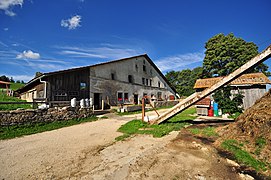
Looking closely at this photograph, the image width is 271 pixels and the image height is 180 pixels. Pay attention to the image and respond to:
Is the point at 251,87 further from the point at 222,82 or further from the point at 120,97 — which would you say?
the point at 120,97

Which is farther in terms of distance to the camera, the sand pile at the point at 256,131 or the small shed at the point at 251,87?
the small shed at the point at 251,87

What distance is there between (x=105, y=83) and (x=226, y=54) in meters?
24.7

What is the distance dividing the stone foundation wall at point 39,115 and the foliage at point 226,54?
88.2ft

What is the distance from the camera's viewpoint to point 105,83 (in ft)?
57.2

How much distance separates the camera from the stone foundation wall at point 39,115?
756cm

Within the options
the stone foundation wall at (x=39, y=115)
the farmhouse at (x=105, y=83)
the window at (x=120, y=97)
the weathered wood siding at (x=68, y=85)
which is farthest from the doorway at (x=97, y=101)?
the stone foundation wall at (x=39, y=115)

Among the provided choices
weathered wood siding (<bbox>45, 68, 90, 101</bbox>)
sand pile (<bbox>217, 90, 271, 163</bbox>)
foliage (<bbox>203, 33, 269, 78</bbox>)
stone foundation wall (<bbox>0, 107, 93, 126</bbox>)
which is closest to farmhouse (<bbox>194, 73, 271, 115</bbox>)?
sand pile (<bbox>217, 90, 271, 163</bbox>)

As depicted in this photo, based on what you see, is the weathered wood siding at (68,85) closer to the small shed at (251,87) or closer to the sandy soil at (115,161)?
the sandy soil at (115,161)

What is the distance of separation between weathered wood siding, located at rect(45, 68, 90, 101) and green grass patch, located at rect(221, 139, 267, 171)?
1300 cm

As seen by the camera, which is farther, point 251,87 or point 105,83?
point 105,83

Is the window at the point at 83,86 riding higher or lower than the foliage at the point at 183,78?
lower

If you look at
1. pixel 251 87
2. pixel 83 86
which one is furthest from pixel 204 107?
pixel 83 86

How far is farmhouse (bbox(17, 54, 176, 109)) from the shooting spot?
12.5m

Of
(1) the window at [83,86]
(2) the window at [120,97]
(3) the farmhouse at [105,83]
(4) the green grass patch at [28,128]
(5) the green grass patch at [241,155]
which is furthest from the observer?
(2) the window at [120,97]
